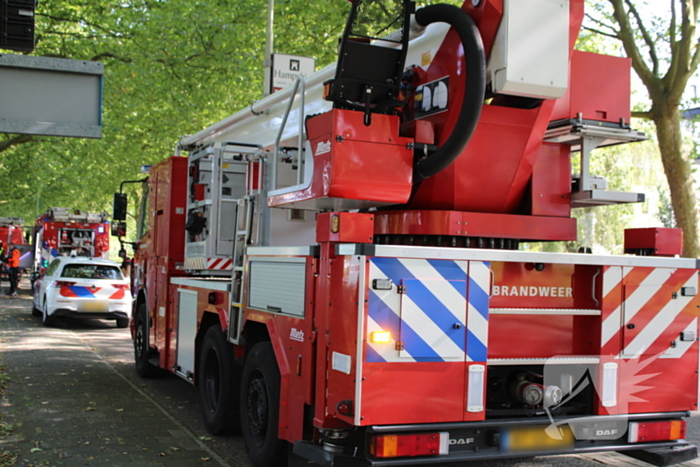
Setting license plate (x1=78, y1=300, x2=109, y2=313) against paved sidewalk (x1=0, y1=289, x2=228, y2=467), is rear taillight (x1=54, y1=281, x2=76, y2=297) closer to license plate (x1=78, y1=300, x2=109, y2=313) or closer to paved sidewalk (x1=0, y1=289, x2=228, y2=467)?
license plate (x1=78, y1=300, x2=109, y2=313)

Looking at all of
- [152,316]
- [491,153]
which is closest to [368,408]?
[491,153]

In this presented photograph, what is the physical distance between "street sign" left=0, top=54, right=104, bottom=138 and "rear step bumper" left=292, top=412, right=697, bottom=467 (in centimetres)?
273

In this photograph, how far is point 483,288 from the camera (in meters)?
4.65

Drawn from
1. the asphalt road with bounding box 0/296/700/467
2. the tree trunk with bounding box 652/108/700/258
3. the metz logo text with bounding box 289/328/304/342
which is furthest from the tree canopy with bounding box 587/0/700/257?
the metz logo text with bounding box 289/328/304/342

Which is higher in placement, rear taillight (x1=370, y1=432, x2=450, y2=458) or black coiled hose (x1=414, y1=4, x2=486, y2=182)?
black coiled hose (x1=414, y1=4, x2=486, y2=182)

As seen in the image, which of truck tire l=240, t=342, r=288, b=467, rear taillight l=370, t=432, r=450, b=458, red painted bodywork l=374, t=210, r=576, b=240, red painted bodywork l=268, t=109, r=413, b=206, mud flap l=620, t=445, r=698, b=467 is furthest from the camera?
truck tire l=240, t=342, r=288, b=467

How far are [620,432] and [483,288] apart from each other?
148 centimetres

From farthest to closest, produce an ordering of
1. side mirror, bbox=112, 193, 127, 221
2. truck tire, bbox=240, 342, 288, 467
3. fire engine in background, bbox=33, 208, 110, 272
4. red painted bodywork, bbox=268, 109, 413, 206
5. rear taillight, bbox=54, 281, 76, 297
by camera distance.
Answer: fire engine in background, bbox=33, 208, 110, 272 < rear taillight, bbox=54, 281, 76, 297 < side mirror, bbox=112, 193, 127, 221 < truck tire, bbox=240, 342, 288, 467 < red painted bodywork, bbox=268, 109, 413, 206

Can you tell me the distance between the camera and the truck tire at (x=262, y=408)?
17.5 feet

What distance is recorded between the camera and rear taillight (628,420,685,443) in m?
5.01

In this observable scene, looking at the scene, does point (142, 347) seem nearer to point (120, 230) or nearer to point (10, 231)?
point (120, 230)

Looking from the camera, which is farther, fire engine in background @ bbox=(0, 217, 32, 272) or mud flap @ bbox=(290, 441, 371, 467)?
fire engine in background @ bbox=(0, 217, 32, 272)

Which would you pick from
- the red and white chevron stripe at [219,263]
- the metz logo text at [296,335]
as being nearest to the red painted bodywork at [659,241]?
the metz logo text at [296,335]

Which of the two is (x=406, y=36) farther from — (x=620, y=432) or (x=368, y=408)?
(x=620, y=432)
